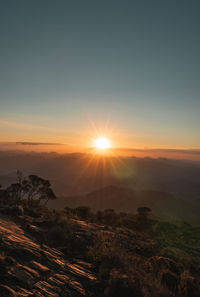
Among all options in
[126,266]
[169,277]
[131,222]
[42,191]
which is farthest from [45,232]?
[42,191]

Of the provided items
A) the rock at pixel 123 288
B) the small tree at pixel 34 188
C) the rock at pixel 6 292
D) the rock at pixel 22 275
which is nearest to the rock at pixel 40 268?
the rock at pixel 22 275

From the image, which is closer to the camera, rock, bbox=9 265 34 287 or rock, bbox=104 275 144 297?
rock, bbox=9 265 34 287

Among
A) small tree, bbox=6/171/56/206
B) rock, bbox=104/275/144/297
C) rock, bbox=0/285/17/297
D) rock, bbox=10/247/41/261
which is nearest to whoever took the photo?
rock, bbox=0/285/17/297

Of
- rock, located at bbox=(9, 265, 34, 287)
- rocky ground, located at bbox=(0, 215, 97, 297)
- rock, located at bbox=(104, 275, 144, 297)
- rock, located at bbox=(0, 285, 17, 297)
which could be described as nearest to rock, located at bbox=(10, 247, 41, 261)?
rocky ground, located at bbox=(0, 215, 97, 297)

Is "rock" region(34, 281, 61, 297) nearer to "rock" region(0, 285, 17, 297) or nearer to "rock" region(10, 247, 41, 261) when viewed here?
"rock" region(0, 285, 17, 297)

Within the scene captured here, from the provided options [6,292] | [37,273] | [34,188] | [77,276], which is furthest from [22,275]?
[34,188]

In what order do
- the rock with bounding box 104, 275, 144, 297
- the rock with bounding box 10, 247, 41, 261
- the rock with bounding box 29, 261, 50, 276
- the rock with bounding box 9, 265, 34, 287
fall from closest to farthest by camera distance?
1. the rock with bounding box 9, 265, 34, 287
2. the rock with bounding box 104, 275, 144, 297
3. the rock with bounding box 29, 261, 50, 276
4. the rock with bounding box 10, 247, 41, 261

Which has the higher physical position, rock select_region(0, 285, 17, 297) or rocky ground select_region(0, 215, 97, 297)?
rock select_region(0, 285, 17, 297)

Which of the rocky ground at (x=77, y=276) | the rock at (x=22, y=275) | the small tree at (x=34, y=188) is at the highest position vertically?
the rock at (x=22, y=275)

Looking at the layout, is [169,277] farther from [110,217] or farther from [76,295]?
[110,217]

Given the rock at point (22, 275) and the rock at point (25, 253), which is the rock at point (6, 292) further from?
the rock at point (25, 253)

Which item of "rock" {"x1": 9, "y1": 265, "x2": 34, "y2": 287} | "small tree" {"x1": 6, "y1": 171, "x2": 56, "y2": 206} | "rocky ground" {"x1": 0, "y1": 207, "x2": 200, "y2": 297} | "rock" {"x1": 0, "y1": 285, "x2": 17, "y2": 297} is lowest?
"small tree" {"x1": 6, "y1": 171, "x2": 56, "y2": 206}

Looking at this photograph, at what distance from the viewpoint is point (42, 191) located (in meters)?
45.8

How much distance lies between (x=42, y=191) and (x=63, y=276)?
42780 mm
